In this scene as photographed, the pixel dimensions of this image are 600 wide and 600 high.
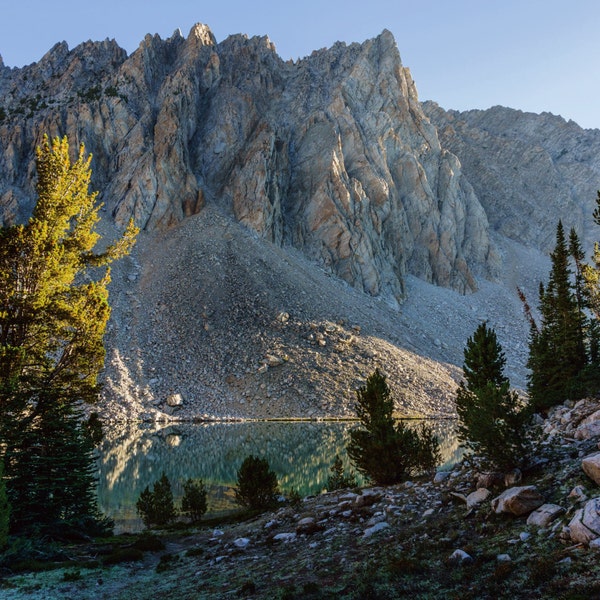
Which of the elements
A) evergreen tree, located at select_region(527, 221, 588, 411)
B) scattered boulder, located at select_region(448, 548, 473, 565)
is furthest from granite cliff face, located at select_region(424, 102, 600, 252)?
scattered boulder, located at select_region(448, 548, 473, 565)

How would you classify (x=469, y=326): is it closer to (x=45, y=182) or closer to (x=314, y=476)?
(x=314, y=476)

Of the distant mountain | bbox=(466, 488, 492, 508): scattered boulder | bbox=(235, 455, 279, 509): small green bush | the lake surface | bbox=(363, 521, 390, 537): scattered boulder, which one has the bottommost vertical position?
the lake surface

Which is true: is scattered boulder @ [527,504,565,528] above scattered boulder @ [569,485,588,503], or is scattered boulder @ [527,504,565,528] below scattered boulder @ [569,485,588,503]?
below

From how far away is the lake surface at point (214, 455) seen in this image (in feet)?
104

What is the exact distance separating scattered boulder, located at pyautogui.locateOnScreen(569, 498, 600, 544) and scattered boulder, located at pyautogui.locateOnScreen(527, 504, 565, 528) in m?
0.88

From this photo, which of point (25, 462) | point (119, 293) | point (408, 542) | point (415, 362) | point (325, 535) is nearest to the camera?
point (408, 542)

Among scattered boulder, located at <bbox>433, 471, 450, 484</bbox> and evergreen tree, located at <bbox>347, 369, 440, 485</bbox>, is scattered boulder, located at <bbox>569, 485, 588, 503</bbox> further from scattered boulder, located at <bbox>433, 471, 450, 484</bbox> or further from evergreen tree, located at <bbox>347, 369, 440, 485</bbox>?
evergreen tree, located at <bbox>347, 369, 440, 485</bbox>

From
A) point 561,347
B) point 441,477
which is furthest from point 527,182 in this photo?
point 441,477

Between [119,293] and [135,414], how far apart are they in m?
32.1

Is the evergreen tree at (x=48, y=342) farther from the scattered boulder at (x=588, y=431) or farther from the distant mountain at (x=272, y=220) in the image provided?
the distant mountain at (x=272, y=220)

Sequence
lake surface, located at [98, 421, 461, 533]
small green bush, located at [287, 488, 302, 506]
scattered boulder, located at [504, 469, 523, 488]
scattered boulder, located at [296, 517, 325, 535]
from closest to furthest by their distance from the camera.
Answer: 1. scattered boulder, located at [504, 469, 523, 488]
2. scattered boulder, located at [296, 517, 325, 535]
3. small green bush, located at [287, 488, 302, 506]
4. lake surface, located at [98, 421, 461, 533]

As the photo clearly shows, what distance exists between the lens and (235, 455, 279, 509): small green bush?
80.1ft

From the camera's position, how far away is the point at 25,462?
16.8 meters

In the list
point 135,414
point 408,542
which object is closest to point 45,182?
point 408,542
